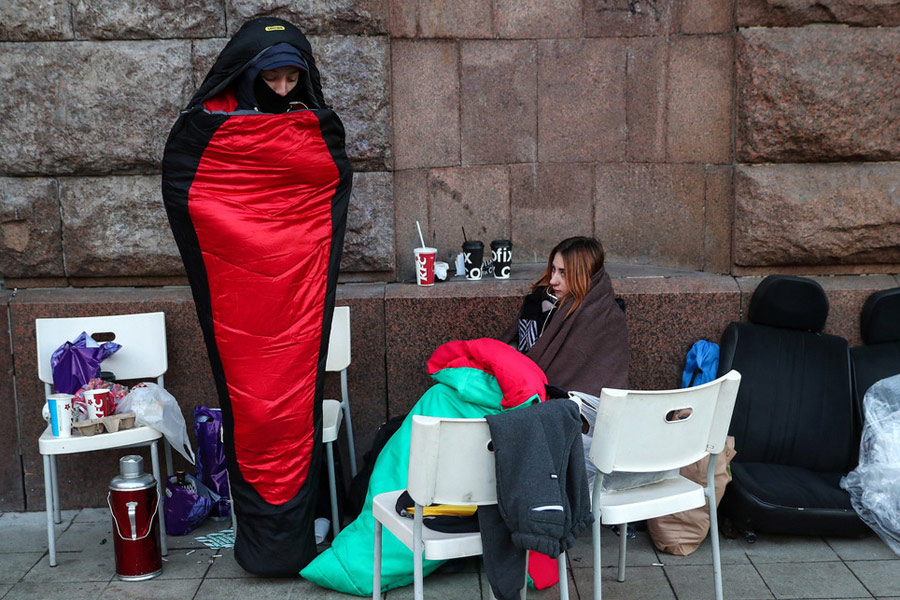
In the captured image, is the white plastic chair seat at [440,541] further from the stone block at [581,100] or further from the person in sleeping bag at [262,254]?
the stone block at [581,100]

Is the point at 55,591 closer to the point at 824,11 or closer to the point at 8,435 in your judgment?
the point at 8,435

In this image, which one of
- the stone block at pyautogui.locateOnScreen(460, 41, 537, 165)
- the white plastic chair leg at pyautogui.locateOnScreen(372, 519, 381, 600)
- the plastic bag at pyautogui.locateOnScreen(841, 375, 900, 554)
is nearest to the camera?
the white plastic chair leg at pyautogui.locateOnScreen(372, 519, 381, 600)

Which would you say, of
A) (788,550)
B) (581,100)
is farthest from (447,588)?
(581,100)

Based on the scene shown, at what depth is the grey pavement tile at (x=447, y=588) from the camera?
11.1ft

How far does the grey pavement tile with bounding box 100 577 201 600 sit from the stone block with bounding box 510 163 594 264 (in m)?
2.28

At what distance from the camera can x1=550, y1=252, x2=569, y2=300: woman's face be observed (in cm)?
387

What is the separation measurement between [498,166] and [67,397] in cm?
232

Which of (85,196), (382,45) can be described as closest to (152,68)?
(85,196)

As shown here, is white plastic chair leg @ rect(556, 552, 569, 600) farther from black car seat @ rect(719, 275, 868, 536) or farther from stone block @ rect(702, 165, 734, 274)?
stone block @ rect(702, 165, 734, 274)

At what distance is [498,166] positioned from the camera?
15.5 ft

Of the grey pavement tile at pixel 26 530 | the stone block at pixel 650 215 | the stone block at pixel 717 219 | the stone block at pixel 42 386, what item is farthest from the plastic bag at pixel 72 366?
the stone block at pixel 717 219

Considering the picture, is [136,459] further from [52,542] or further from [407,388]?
[407,388]

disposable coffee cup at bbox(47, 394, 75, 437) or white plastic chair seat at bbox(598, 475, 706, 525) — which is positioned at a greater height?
disposable coffee cup at bbox(47, 394, 75, 437)

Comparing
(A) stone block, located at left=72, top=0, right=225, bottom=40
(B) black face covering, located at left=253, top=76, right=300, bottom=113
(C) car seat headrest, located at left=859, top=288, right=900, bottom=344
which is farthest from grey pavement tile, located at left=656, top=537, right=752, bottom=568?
(A) stone block, located at left=72, top=0, right=225, bottom=40
